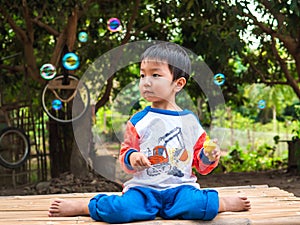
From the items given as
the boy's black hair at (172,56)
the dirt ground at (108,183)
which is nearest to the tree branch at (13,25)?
the dirt ground at (108,183)

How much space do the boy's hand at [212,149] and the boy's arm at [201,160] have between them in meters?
0.04

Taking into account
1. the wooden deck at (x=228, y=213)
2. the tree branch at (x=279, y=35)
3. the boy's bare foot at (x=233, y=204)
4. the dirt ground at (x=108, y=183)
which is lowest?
the dirt ground at (x=108, y=183)

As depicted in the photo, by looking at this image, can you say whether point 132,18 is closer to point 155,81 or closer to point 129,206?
point 155,81

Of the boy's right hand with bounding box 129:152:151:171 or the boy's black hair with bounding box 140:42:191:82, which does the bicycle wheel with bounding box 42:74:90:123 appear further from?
the boy's right hand with bounding box 129:152:151:171

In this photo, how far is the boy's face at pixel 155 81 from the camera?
8.51 feet

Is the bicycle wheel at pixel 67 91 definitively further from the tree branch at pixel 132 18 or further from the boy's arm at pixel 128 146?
the boy's arm at pixel 128 146

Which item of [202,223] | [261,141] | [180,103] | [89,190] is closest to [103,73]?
[89,190]

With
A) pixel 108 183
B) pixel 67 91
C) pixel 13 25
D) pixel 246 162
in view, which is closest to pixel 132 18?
pixel 67 91

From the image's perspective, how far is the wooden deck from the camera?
2.65 meters

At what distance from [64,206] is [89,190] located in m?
3.82

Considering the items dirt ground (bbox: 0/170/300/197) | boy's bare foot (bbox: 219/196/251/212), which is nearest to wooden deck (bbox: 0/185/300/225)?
boy's bare foot (bbox: 219/196/251/212)

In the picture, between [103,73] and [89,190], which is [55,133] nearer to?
[89,190]

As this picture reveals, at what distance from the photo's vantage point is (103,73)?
528cm

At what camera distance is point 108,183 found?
694cm
